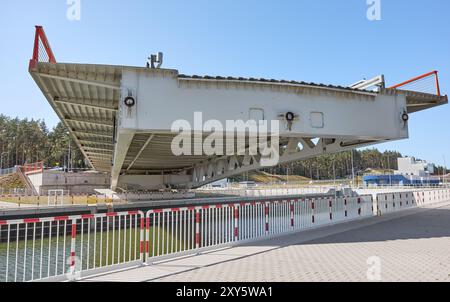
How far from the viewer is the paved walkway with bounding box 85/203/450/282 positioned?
577 cm

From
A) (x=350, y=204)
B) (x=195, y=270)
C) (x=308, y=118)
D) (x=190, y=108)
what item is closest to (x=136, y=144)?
(x=190, y=108)

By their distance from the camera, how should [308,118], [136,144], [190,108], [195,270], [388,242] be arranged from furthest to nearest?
[136,144], [308,118], [190,108], [388,242], [195,270]

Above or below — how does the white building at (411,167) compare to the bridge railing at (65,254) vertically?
above

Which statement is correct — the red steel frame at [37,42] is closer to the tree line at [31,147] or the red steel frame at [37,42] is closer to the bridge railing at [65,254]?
the bridge railing at [65,254]

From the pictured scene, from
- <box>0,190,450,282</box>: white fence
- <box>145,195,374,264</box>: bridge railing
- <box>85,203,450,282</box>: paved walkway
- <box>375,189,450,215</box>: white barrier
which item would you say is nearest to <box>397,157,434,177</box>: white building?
<box>375,189,450,215</box>: white barrier

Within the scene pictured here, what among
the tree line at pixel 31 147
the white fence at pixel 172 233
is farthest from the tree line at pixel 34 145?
the white fence at pixel 172 233

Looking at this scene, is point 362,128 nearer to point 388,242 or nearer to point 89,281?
point 388,242

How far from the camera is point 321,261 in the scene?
6859mm

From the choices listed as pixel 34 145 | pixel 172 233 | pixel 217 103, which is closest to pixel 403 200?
pixel 217 103

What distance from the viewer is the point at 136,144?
18.8 metres

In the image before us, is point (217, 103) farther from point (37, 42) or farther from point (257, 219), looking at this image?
point (37, 42)

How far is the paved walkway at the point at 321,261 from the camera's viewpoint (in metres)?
5.77

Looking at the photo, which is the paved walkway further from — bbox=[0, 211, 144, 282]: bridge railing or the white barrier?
the white barrier

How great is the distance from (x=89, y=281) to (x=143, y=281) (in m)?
0.98
